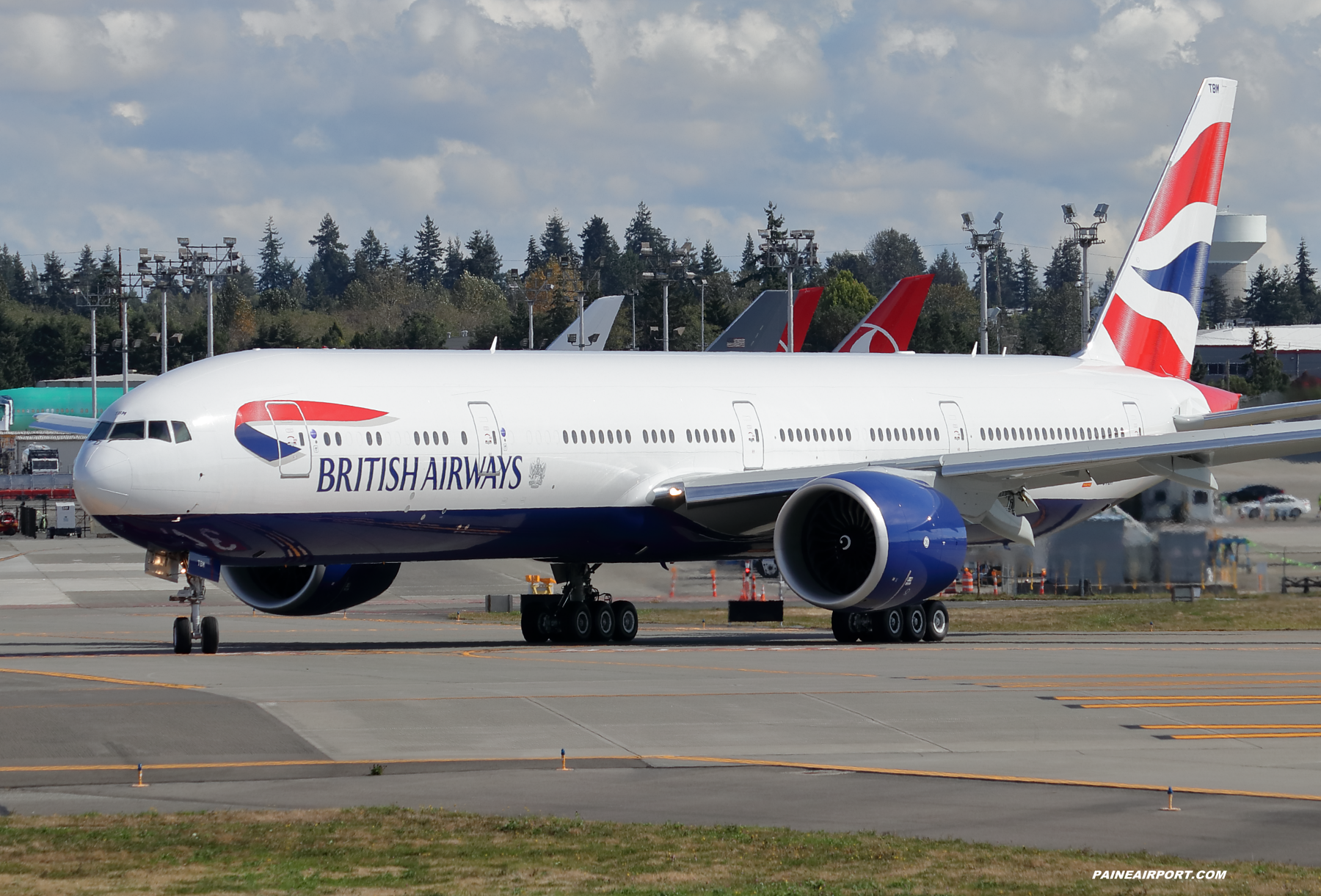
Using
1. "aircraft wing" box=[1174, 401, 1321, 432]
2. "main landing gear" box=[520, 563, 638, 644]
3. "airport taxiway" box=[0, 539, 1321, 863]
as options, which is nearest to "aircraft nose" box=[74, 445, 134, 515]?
"airport taxiway" box=[0, 539, 1321, 863]

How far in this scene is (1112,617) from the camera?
1534 inches


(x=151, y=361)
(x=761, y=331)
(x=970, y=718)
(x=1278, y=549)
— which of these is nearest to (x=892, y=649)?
(x=970, y=718)

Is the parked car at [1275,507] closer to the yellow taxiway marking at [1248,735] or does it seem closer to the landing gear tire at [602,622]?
the landing gear tire at [602,622]

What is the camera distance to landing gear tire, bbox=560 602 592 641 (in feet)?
98.7

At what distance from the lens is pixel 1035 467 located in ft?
93.0

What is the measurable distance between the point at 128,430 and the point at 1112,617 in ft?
73.3

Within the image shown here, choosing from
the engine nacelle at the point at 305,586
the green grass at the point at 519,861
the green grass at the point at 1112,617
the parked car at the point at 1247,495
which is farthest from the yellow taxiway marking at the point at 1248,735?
the parked car at the point at 1247,495

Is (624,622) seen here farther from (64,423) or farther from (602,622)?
(64,423)

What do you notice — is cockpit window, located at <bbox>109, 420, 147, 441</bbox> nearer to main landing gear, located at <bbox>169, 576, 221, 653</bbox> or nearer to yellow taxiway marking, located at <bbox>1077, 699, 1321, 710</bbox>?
Result: main landing gear, located at <bbox>169, 576, 221, 653</bbox>

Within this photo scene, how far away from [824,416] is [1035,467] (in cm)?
454

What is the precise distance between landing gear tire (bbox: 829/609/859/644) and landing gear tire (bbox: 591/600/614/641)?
3640 mm

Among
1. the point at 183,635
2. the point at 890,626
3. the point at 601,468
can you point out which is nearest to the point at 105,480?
the point at 183,635

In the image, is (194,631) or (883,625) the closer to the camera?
(194,631)

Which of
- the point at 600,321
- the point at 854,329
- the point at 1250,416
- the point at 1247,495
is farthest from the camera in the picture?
the point at 854,329
